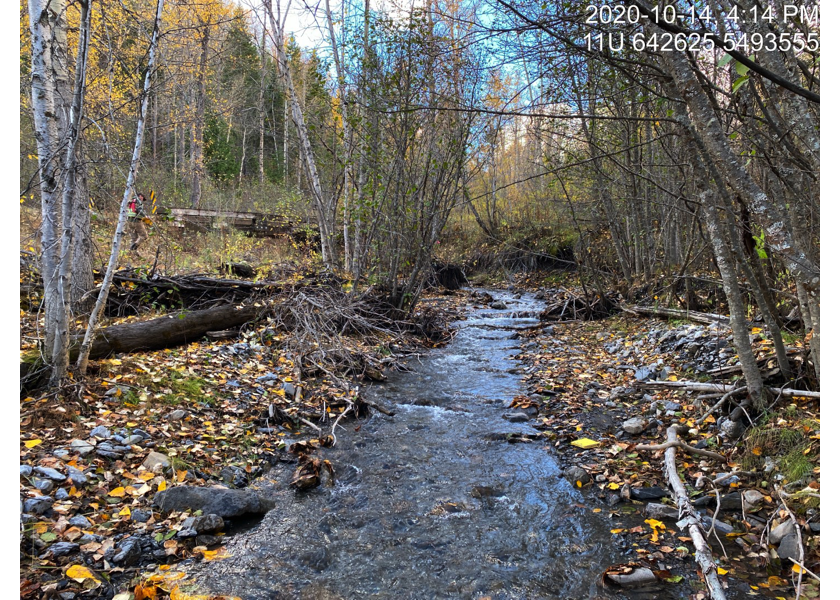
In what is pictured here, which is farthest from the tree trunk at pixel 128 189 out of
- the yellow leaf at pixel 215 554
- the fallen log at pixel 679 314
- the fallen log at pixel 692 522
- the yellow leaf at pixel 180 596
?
the fallen log at pixel 679 314

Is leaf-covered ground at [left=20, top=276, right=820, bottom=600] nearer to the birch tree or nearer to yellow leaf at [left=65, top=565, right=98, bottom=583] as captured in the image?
yellow leaf at [left=65, top=565, right=98, bottom=583]

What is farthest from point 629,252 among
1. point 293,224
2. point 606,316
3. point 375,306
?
point 293,224

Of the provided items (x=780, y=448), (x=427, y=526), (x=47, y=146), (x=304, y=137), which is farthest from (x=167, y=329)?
(x=780, y=448)

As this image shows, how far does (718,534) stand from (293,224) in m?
13.0

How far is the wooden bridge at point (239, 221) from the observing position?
513 inches

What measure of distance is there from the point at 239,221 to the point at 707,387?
43.3 ft

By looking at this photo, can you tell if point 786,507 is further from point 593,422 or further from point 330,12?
point 330,12

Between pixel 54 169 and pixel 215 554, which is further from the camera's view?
pixel 54 169

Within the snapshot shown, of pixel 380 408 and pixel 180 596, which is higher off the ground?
pixel 380 408

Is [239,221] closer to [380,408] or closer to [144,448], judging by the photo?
[380,408]

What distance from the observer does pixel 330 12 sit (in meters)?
9.87

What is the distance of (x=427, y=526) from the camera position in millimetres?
3127

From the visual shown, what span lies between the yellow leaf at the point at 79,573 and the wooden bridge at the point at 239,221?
1167 centimetres

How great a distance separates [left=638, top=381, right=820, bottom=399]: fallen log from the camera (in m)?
3.41
